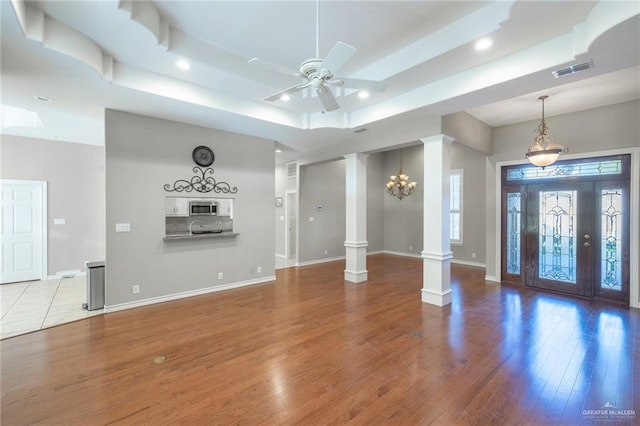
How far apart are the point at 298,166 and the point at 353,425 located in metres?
6.22

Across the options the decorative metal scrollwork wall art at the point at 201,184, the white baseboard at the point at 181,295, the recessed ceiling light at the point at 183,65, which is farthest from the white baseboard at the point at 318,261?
the recessed ceiling light at the point at 183,65

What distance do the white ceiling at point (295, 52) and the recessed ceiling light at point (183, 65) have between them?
0.09 meters

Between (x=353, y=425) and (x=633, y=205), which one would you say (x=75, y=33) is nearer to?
(x=353, y=425)

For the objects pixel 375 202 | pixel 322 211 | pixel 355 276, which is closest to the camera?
pixel 355 276

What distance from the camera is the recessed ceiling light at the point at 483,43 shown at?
2.75 metres

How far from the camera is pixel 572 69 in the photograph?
2.85 m

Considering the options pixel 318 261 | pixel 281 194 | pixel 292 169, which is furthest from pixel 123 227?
pixel 318 261

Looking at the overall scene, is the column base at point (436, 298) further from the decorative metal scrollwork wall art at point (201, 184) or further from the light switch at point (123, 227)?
the light switch at point (123, 227)

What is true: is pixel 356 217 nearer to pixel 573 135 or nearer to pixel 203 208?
pixel 203 208

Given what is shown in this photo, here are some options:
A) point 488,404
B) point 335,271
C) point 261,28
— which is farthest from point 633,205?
point 261,28

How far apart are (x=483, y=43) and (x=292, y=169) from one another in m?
5.74

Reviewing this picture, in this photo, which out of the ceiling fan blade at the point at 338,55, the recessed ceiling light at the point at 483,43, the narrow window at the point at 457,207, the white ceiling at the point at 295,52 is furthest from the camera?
the narrow window at the point at 457,207

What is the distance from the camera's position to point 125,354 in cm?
295

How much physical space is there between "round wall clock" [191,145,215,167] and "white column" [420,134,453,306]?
3.70 meters
